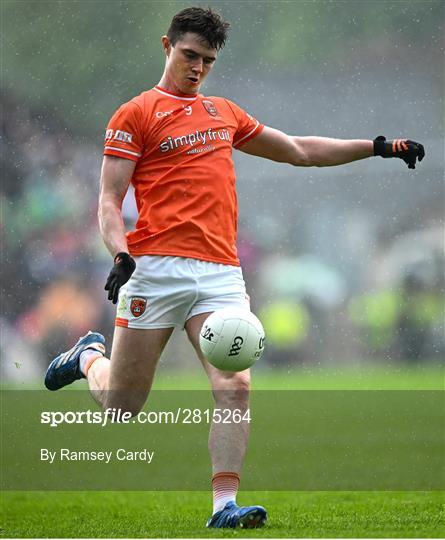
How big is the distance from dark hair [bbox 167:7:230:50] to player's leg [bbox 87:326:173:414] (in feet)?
3.88

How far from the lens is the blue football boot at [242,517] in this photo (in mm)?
4031

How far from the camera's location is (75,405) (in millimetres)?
10734

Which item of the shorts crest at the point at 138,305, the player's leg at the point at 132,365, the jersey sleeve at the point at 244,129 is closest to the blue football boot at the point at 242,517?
the player's leg at the point at 132,365

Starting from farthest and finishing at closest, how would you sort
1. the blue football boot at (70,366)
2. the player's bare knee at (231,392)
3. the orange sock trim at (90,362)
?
1. the blue football boot at (70,366)
2. the orange sock trim at (90,362)
3. the player's bare knee at (231,392)

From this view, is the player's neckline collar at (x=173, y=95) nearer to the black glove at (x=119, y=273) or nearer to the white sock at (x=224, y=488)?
the black glove at (x=119, y=273)

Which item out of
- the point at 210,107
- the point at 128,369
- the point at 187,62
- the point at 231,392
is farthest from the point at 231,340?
the point at 187,62

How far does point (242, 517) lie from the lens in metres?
4.03

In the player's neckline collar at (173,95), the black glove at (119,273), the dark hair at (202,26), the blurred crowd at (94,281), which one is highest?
the dark hair at (202,26)

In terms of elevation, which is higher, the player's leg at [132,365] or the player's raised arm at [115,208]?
the player's raised arm at [115,208]

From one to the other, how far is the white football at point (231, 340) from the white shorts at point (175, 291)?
7.7 inches

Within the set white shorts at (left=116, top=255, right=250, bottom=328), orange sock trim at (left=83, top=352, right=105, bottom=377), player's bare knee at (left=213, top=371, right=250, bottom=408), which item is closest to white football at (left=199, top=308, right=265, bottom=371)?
player's bare knee at (left=213, top=371, right=250, bottom=408)

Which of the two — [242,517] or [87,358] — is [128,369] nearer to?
[87,358]

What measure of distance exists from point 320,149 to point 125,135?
1.00m

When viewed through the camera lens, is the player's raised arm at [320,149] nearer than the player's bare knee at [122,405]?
No
